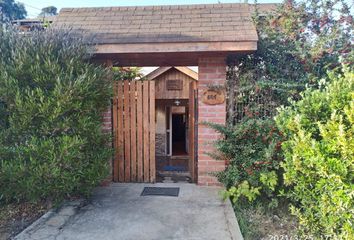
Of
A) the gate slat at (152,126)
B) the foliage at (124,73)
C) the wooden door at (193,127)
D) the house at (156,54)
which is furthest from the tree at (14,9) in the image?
the wooden door at (193,127)

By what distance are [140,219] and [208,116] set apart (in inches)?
92.3

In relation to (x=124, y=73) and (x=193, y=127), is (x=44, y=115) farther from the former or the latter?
(x=124, y=73)

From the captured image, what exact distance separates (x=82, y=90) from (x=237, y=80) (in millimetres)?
2875

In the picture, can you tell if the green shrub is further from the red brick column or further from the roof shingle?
the roof shingle

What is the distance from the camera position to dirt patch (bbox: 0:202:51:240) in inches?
153

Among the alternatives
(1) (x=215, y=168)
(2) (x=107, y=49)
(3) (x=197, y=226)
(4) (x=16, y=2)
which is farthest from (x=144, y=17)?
(4) (x=16, y=2)

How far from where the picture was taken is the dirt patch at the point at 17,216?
388 centimetres

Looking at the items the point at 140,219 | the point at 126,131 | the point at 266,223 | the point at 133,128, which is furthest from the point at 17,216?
the point at 266,223

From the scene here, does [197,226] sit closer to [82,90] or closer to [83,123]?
[83,123]

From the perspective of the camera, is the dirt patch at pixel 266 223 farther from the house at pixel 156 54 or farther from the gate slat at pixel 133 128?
the gate slat at pixel 133 128

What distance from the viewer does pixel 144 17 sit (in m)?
5.84

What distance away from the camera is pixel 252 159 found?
459 cm

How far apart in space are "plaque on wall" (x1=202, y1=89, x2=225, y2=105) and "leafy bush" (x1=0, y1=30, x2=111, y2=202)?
2071 millimetres

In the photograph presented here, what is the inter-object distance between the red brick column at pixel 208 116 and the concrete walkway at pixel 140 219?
43cm
